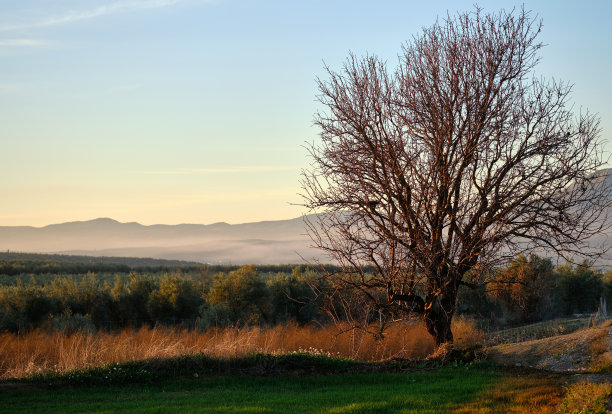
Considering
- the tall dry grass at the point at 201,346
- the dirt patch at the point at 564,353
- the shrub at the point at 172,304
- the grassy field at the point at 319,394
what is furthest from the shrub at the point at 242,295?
the grassy field at the point at 319,394

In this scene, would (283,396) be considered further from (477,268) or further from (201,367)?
(477,268)

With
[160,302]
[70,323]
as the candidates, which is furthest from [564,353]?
[160,302]

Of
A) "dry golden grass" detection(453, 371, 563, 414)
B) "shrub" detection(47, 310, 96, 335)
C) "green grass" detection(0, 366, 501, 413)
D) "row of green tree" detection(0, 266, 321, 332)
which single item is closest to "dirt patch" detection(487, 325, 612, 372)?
"dry golden grass" detection(453, 371, 563, 414)

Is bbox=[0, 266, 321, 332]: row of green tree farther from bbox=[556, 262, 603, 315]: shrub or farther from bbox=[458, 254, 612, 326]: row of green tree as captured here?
bbox=[556, 262, 603, 315]: shrub

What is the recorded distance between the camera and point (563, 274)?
33312 mm

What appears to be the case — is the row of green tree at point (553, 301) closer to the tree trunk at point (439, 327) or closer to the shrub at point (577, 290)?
the shrub at point (577, 290)

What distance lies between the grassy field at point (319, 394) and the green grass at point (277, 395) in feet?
0.05

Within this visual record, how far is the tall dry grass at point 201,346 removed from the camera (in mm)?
13219

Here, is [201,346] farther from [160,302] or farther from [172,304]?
[160,302]

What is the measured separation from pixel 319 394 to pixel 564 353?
6.20 meters

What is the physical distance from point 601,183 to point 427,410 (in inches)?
300

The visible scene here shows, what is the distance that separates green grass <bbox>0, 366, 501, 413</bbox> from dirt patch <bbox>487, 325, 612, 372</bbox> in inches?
60.5

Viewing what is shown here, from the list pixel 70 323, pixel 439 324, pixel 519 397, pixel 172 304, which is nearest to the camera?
pixel 519 397

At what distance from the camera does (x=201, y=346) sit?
52.9 feet
